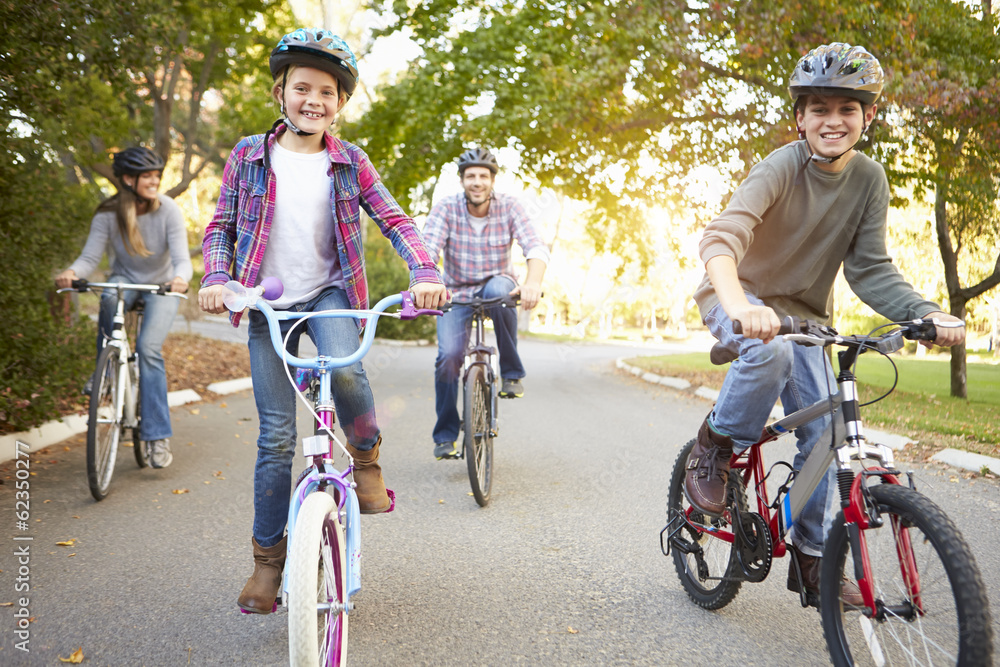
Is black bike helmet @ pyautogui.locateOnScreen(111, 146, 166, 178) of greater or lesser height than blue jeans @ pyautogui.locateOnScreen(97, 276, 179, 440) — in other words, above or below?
above

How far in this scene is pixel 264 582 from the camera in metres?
2.82

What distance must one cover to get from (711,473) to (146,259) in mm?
4501

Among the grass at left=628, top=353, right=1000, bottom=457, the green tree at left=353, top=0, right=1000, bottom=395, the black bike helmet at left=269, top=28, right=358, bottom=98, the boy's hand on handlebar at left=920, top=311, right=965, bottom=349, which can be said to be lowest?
the grass at left=628, top=353, right=1000, bottom=457

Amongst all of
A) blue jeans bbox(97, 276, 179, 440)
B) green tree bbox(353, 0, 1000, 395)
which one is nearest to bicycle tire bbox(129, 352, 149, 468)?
blue jeans bbox(97, 276, 179, 440)

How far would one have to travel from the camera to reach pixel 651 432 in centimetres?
807

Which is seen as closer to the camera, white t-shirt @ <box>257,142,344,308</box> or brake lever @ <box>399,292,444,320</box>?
brake lever @ <box>399,292,444,320</box>

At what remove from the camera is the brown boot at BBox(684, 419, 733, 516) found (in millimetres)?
3092

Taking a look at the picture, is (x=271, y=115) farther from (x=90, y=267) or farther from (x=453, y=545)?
(x=453, y=545)

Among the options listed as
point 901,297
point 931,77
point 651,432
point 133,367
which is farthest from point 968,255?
point 133,367

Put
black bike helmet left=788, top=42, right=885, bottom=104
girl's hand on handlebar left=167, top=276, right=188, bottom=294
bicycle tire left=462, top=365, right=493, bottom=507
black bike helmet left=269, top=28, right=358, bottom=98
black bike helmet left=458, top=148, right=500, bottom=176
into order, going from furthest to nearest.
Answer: black bike helmet left=458, top=148, right=500, bottom=176, girl's hand on handlebar left=167, top=276, right=188, bottom=294, bicycle tire left=462, top=365, right=493, bottom=507, black bike helmet left=269, top=28, right=358, bottom=98, black bike helmet left=788, top=42, right=885, bottom=104

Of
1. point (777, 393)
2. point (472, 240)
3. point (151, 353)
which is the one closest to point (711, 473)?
point (777, 393)

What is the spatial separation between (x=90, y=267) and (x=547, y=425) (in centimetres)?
469

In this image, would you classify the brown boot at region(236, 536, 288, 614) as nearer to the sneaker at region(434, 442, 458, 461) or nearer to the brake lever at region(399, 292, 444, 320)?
the brake lever at region(399, 292, 444, 320)

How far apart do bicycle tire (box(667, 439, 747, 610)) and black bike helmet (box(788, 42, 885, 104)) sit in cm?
148
